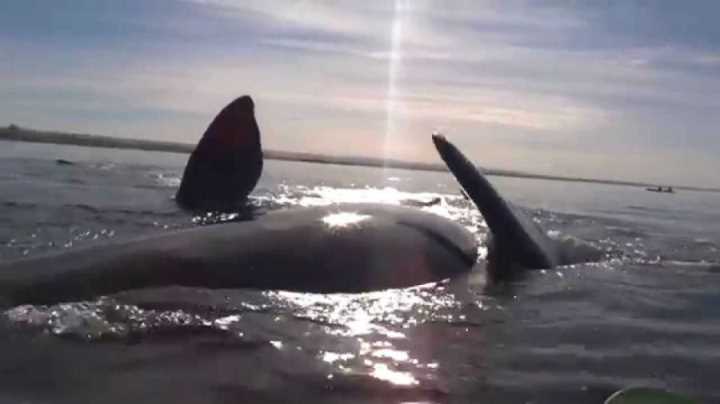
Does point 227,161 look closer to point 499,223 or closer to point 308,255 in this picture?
point 499,223

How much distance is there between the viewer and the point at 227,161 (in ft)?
24.9

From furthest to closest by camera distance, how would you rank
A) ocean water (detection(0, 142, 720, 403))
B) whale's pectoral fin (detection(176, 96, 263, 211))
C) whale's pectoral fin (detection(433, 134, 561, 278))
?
whale's pectoral fin (detection(176, 96, 263, 211)), whale's pectoral fin (detection(433, 134, 561, 278)), ocean water (detection(0, 142, 720, 403))

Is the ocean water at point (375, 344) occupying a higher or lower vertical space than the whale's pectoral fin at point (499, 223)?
lower

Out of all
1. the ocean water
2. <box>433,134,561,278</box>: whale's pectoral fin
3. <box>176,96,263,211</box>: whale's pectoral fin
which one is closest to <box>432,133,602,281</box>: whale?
<box>433,134,561,278</box>: whale's pectoral fin

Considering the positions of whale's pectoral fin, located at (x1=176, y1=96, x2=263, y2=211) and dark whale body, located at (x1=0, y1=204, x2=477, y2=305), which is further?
whale's pectoral fin, located at (x1=176, y1=96, x2=263, y2=211)

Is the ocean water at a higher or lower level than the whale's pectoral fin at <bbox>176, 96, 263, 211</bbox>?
lower

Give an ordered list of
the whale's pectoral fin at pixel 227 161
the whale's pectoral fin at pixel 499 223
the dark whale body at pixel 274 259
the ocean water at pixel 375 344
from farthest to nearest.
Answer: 1. the whale's pectoral fin at pixel 227 161
2. the whale's pectoral fin at pixel 499 223
3. the dark whale body at pixel 274 259
4. the ocean water at pixel 375 344

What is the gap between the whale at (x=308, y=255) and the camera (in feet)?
13.6

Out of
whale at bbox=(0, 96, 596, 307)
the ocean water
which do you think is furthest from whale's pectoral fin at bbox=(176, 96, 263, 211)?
whale at bbox=(0, 96, 596, 307)

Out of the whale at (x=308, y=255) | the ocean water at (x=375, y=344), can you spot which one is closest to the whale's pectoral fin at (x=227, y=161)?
the ocean water at (x=375, y=344)

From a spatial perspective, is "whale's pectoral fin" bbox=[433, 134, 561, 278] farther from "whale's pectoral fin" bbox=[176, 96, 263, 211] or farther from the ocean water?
"whale's pectoral fin" bbox=[176, 96, 263, 211]

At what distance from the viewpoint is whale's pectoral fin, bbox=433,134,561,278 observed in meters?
5.57

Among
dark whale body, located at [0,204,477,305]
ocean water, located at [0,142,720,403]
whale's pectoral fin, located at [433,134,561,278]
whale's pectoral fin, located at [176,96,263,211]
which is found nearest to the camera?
ocean water, located at [0,142,720,403]

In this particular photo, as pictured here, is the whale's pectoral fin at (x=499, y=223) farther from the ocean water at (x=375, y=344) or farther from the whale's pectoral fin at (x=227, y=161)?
the whale's pectoral fin at (x=227, y=161)
